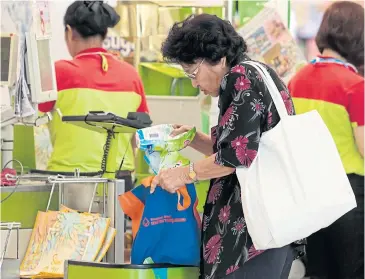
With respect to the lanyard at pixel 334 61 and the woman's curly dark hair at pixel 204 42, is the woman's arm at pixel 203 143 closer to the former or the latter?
the woman's curly dark hair at pixel 204 42

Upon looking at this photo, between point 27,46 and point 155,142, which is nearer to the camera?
point 155,142

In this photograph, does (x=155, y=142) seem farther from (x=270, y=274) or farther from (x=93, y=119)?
(x=270, y=274)

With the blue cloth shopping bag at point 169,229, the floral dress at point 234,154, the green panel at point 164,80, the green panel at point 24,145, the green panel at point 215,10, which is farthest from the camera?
the green panel at point 164,80

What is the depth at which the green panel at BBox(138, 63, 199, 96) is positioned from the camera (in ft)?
17.9

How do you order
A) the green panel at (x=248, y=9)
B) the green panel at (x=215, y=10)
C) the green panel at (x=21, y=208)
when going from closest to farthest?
the green panel at (x=21, y=208)
the green panel at (x=248, y=9)
the green panel at (x=215, y=10)

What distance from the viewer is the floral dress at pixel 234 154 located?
96.4 inches

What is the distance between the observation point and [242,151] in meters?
2.45

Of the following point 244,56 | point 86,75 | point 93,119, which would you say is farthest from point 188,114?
point 244,56

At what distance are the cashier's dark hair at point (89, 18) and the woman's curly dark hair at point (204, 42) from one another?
1549 millimetres

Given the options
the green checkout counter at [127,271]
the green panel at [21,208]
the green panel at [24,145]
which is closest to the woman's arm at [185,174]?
the green checkout counter at [127,271]

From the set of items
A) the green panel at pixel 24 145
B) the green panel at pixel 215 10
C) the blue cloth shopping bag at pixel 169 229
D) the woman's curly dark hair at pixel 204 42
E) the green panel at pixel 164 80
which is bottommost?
the green panel at pixel 24 145

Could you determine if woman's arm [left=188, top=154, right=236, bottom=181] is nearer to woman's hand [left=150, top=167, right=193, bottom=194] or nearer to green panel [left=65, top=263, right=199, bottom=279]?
woman's hand [left=150, top=167, right=193, bottom=194]

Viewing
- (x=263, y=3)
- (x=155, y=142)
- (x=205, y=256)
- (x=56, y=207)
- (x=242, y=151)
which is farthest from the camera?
(x=263, y=3)

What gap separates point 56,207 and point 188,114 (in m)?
2.10
